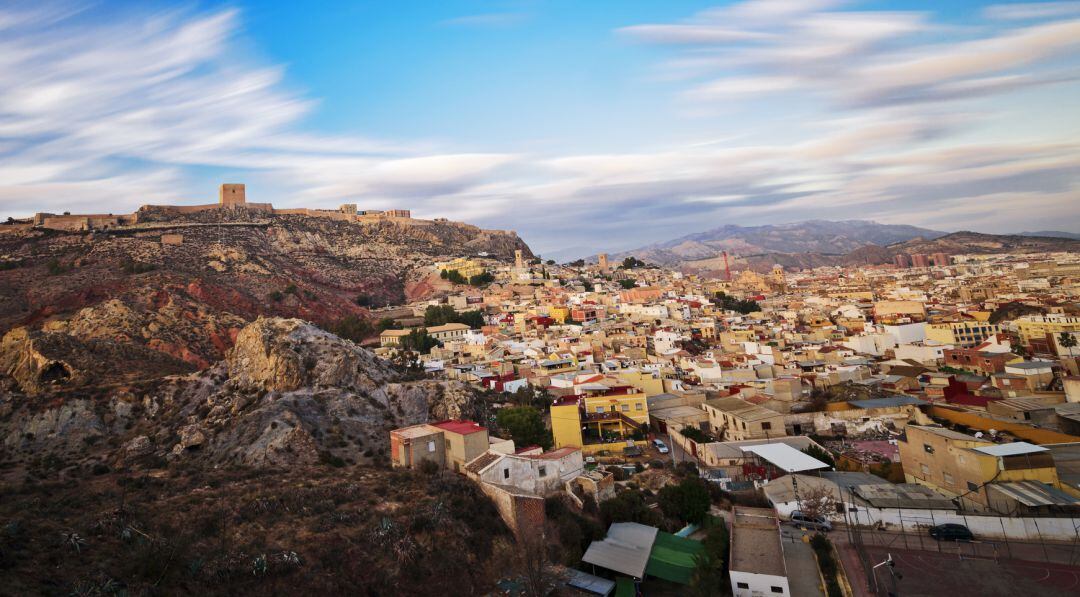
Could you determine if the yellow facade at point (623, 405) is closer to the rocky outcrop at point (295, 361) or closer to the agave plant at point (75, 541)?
the rocky outcrop at point (295, 361)

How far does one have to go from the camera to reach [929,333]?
4659cm

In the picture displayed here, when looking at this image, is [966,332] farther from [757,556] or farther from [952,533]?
[757,556]

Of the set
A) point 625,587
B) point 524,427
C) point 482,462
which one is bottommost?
point 625,587

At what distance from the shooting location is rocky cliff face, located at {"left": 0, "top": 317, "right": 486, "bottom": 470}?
2222 cm

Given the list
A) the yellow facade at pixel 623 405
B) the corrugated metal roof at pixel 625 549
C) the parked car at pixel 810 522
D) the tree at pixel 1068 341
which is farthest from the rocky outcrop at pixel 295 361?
the tree at pixel 1068 341

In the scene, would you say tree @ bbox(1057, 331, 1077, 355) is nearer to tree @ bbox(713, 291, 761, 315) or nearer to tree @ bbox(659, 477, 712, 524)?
tree @ bbox(659, 477, 712, 524)

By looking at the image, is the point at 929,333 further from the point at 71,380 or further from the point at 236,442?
the point at 71,380

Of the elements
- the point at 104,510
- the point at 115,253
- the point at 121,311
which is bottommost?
the point at 104,510

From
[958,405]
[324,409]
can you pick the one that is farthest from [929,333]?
[324,409]

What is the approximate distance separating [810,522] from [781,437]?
816 cm

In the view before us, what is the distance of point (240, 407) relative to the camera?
25453 mm

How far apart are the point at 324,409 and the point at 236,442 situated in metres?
3.83

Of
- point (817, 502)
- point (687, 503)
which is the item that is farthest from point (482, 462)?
point (817, 502)

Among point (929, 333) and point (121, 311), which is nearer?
point (121, 311)
